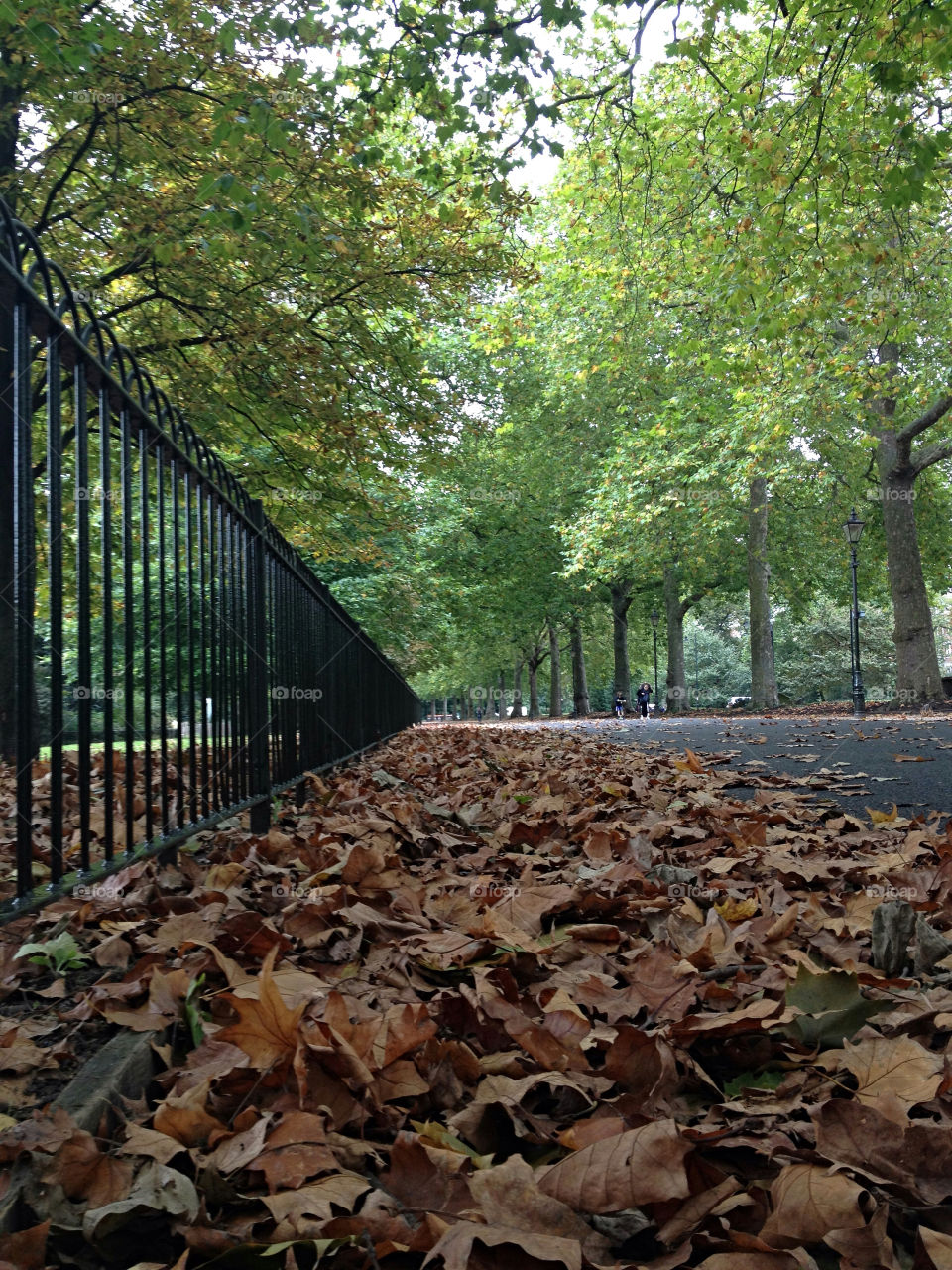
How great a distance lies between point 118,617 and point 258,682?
0.95 meters

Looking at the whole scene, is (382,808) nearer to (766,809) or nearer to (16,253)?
(766,809)

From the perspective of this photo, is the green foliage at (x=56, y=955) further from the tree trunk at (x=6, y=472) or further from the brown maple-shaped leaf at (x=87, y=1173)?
the brown maple-shaped leaf at (x=87, y=1173)

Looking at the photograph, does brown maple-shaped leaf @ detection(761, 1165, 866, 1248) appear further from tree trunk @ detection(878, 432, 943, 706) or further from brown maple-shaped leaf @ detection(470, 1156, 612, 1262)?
tree trunk @ detection(878, 432, 943, 706)

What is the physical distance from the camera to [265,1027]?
1.75 meters

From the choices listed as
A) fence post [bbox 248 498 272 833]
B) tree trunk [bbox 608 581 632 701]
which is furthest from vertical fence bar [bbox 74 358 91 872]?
tree trunk [bbox 608 581 632 701]

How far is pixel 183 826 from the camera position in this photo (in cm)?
318

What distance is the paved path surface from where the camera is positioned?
5.12 meters

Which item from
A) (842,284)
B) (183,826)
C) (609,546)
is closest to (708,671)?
(609,546)

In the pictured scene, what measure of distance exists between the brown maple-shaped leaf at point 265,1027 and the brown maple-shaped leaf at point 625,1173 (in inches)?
22.9

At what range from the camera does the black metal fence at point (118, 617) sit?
2016 millimetres

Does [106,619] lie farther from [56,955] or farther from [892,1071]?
[892,1071]

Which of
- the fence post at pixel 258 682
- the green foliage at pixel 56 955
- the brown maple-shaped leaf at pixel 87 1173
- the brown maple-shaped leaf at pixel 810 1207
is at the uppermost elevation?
the fence post at pixel 258 682

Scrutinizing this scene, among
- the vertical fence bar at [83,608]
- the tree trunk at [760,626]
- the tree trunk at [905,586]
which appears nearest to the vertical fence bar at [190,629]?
the vertical fence bar at [83,608]

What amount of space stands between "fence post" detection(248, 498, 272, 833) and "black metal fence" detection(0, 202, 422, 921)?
1 centimetres
